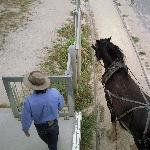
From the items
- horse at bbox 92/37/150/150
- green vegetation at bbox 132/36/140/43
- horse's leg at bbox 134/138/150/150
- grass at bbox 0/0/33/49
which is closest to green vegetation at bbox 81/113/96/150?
horse at bbox 92/37/150/150

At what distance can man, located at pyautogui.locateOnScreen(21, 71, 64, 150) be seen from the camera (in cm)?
597

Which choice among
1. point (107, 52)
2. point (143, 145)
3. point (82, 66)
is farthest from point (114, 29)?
point (143, 145)

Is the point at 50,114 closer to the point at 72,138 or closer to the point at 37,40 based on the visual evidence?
the point at 72,138

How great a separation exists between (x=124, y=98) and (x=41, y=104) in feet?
5.61

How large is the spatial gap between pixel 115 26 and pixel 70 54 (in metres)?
5.60

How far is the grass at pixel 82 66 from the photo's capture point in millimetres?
8445

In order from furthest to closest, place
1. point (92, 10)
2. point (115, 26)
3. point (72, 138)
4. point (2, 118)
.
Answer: point (92, 10) → point (115, 26) → point (2, 118) → point (72, 138)

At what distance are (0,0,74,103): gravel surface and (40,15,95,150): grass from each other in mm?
328

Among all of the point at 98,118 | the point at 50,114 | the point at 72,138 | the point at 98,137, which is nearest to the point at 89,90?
the point at 98,118

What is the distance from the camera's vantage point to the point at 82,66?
35.7 feet

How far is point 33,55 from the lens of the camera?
11.7 m

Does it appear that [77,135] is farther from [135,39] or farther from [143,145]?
[135,39]

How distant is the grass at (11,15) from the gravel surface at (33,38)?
0.89ft

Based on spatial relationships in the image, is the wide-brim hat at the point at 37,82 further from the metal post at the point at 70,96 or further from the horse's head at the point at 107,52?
the horse's head at the point at 107,52
